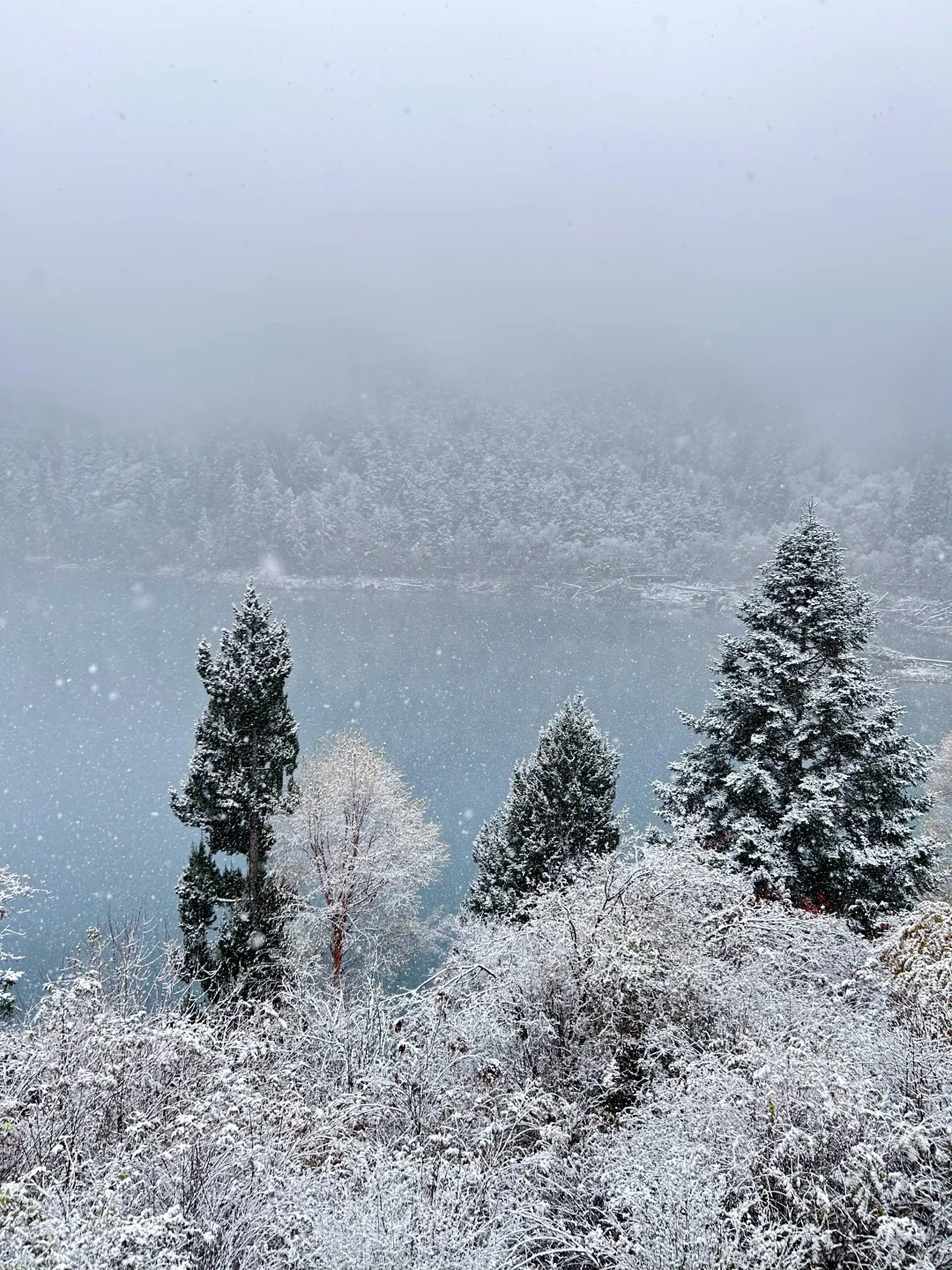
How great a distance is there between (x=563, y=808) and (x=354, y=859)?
7.07 m

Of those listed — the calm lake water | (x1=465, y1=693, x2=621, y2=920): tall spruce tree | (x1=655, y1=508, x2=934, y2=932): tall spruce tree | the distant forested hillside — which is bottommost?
the calm lake water

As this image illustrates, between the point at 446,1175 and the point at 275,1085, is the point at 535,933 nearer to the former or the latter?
the point at 275,1085

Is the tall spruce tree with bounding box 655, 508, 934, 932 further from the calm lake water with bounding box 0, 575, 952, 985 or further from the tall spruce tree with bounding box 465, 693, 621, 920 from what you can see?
the calm lake water with bounding box 0, 575, 952, 985

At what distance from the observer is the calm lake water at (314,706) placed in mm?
32844

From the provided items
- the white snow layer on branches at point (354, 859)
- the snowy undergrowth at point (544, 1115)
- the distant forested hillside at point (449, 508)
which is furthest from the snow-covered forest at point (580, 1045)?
the distant forested hillside at point (449, 508)

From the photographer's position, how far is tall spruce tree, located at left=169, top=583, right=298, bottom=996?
1548cm

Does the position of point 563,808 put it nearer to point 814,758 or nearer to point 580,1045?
point 814,758

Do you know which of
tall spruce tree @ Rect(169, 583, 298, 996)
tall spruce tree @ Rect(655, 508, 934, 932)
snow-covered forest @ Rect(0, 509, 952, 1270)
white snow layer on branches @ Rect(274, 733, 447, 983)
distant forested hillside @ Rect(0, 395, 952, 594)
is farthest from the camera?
distant forested hillside @ Rect(0, 395, 952, 594)

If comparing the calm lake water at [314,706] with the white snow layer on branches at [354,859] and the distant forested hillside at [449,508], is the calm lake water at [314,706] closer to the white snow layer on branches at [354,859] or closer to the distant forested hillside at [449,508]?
the white snow layer on branches at [354,859]

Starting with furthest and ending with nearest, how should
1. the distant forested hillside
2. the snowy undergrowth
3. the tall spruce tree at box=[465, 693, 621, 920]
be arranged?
1. the distant forested hillside
2. the tall spruce tree at box=[465, 693, 621, 920]
3. the snowy undergrowth

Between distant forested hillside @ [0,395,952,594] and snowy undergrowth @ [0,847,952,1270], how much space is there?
137300mm

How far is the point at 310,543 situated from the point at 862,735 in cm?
15562

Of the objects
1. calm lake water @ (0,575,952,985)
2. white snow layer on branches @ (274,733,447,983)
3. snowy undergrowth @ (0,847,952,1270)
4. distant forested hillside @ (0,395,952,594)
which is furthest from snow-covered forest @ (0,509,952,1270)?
distant forested hillside @ (0,395,952,594)

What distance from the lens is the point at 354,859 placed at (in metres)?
21.4
